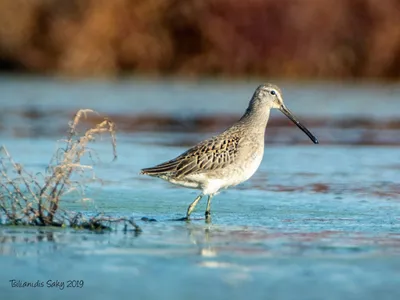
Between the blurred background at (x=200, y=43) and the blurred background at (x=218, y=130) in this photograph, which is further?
the blurred background at (x=200, y=43)

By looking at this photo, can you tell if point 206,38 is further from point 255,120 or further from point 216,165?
point 216,165

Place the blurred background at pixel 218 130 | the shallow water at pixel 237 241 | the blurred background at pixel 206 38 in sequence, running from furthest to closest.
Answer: the blurred background at pixel 206 38, the blurred background at pixel 218 130, the shallow water at pixel 237 241

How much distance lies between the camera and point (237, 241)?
8195mm

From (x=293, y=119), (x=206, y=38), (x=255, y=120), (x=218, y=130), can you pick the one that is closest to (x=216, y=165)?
(x=255, y=120)

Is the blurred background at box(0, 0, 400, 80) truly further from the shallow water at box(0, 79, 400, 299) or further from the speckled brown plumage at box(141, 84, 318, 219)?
the speckled brown plumage at box(141, 84, 318, 219)

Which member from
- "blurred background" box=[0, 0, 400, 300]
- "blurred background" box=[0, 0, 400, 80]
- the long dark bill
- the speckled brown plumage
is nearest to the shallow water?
"blurred background" box=[0, 0, 400, 300]

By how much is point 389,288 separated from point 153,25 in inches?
974

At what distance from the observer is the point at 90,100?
890 inches

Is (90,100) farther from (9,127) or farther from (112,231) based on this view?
(112,231)

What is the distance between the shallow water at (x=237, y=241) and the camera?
667cm

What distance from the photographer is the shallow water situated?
6.67 meters

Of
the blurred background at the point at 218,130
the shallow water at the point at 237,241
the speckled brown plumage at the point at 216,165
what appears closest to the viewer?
the shallow water at the point at 237,241

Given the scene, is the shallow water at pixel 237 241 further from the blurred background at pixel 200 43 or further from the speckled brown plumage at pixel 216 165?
the blurred background at pixel 200 43

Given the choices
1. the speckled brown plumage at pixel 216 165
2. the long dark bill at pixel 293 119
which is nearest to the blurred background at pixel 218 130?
the speckled brown plumage at pixel 216 165
